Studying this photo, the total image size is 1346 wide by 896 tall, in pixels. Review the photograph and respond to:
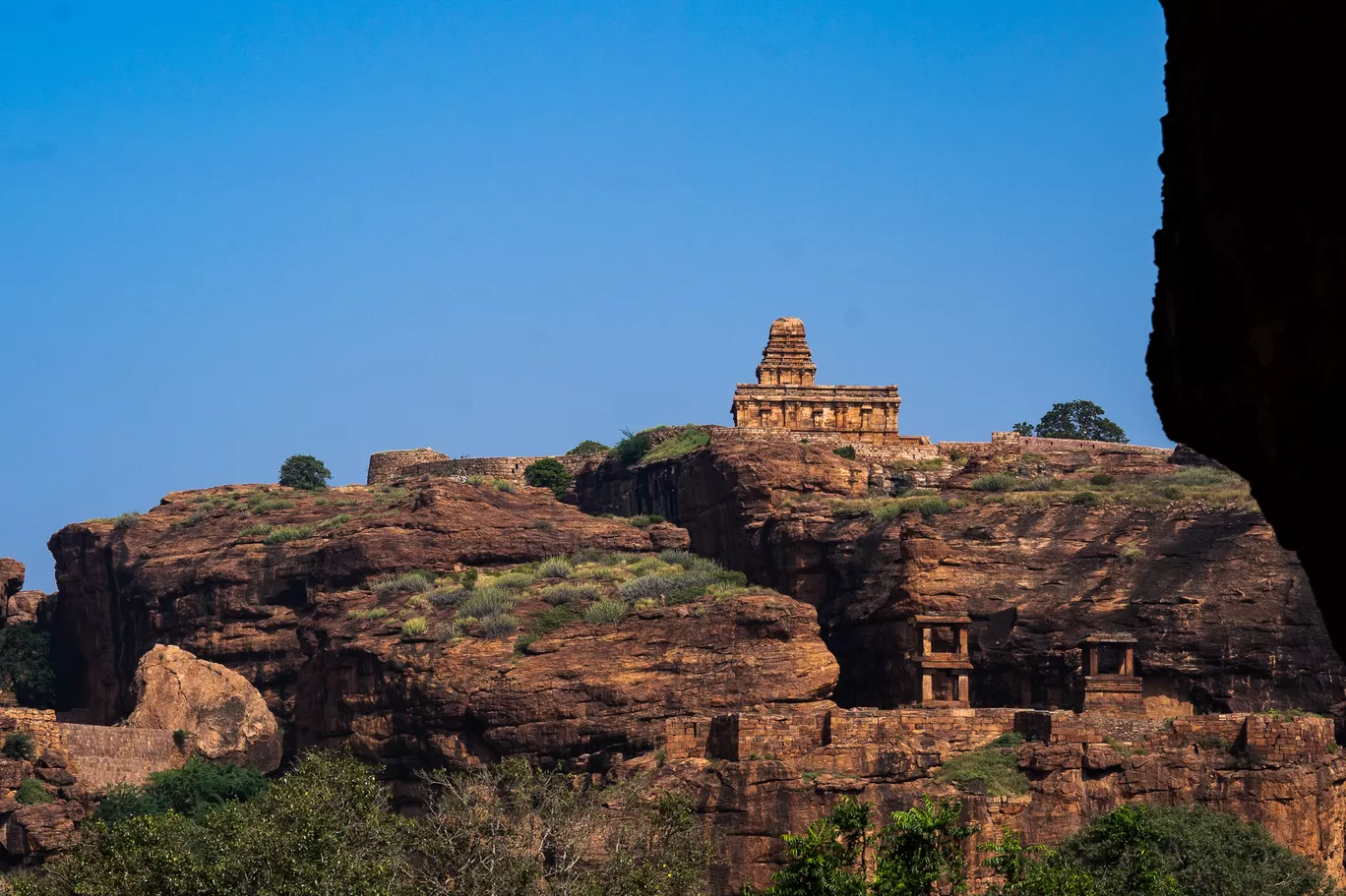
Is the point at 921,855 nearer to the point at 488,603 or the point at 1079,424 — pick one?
the point at 488,603

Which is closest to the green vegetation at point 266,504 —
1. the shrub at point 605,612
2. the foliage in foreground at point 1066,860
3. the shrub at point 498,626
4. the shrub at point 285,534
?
the shrub at point 285,534

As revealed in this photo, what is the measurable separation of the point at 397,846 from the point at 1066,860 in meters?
14.3

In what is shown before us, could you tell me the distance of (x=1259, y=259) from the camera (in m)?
8.57

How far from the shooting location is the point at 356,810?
146ft

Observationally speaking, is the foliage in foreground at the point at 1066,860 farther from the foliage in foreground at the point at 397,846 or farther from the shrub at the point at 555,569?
the shrub at the point at 555,569

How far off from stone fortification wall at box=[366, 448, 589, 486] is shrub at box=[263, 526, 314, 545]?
10258 mm

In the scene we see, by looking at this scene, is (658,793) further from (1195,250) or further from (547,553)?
(1195,250)

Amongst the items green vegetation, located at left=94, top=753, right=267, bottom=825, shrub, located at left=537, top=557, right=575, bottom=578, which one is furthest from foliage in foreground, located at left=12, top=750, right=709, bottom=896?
shrub, located at left=537, top=557, right=575, bottom=578

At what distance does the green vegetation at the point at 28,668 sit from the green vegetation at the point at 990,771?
1470 inches

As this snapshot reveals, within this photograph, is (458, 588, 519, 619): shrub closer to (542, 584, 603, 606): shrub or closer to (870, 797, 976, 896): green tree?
(542, 584, 603, 606): shrub

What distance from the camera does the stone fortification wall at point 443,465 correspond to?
308ft

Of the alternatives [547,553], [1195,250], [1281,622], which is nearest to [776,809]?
[1281,622]

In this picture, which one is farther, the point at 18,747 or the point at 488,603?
the point at 488,603

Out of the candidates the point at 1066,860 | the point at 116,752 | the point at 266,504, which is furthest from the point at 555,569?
the point at 1066,860
